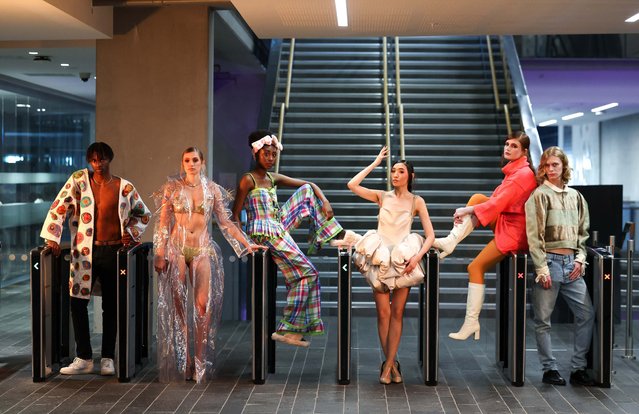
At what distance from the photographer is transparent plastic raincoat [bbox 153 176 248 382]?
7176 mm

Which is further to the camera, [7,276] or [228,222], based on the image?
[7,276]

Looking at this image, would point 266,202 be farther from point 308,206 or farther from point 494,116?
point 494,116

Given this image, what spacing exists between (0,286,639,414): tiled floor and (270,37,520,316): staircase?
2.51 meters

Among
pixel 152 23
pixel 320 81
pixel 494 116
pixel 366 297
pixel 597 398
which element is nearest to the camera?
pixel 597 398

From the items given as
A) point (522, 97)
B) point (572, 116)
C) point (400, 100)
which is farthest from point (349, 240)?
point (572, 116)

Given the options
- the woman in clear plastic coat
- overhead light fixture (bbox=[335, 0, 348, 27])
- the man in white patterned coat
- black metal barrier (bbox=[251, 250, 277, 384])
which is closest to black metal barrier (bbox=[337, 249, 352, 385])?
black metal barrier (bbox=[251, 250, 277, 384])

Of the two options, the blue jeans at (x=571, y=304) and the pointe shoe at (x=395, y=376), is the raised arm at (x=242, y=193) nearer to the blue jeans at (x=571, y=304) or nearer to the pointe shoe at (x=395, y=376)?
the pointe shoe at (x=395, y=376)

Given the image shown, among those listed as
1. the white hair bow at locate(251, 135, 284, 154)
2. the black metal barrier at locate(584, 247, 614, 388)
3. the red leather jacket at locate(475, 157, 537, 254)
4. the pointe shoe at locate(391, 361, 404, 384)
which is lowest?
the pointe shoe at locate(391, 361, 404, 384)

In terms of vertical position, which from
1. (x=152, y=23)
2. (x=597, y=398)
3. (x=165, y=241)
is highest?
(x=152, y=23)

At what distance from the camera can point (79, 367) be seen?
24.1ft

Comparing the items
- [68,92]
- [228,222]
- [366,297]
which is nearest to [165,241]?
[228,222]

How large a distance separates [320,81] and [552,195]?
7.97m

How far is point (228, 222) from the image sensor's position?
727 centimetres

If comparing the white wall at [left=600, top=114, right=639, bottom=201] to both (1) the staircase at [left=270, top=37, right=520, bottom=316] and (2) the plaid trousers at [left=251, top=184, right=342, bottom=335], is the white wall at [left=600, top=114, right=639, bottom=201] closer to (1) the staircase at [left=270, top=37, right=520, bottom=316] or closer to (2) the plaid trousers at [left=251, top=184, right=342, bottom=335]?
(1) the staircase at [left=270, top=37, right=520, bottom=316]
